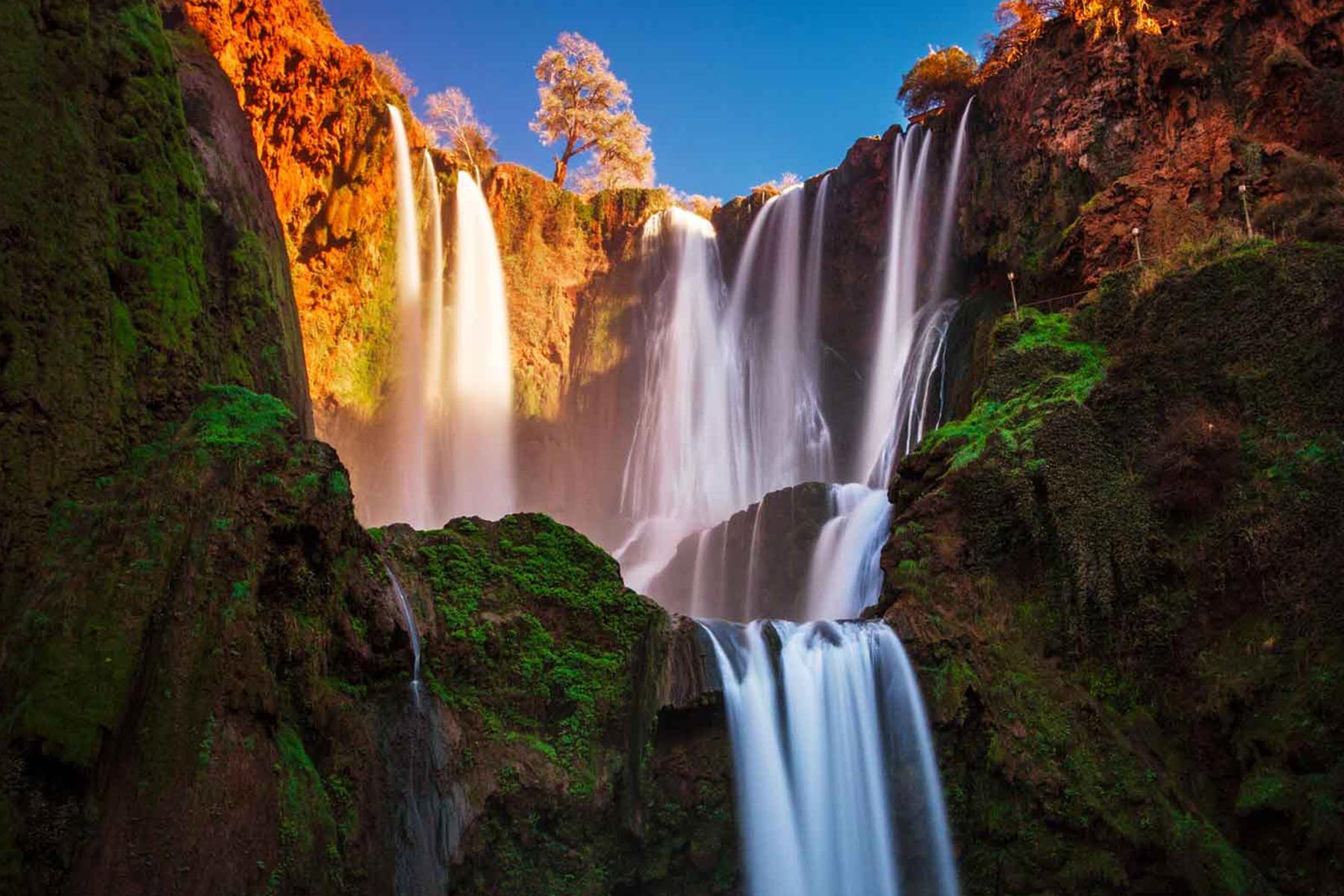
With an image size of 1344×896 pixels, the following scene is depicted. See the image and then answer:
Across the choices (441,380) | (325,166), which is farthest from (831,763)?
(441,380)

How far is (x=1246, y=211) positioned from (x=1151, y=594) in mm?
7595

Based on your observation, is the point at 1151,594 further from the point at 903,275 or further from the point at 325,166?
the point at 325,166

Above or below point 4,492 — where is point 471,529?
above

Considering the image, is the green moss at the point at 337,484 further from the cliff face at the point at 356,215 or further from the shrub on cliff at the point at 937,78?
the shrub on cliff at the point at 937,78

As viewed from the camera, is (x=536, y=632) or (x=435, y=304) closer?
(x=536, y=632)

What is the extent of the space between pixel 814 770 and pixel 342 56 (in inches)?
827

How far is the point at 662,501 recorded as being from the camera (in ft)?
100

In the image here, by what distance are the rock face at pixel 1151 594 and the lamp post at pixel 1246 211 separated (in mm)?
1441

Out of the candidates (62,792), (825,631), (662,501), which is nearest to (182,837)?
(62,792)

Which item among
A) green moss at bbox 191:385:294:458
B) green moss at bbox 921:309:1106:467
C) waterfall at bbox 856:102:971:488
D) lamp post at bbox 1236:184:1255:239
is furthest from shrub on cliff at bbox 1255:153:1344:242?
green moss at bbox 191:385:294:458

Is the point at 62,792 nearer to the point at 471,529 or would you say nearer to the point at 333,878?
the point at 333,878

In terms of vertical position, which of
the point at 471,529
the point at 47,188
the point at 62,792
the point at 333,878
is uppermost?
the point at 47,188

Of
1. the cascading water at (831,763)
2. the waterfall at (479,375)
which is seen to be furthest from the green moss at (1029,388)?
the waterfall at (479,375)

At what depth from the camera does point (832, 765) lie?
11.7 m
